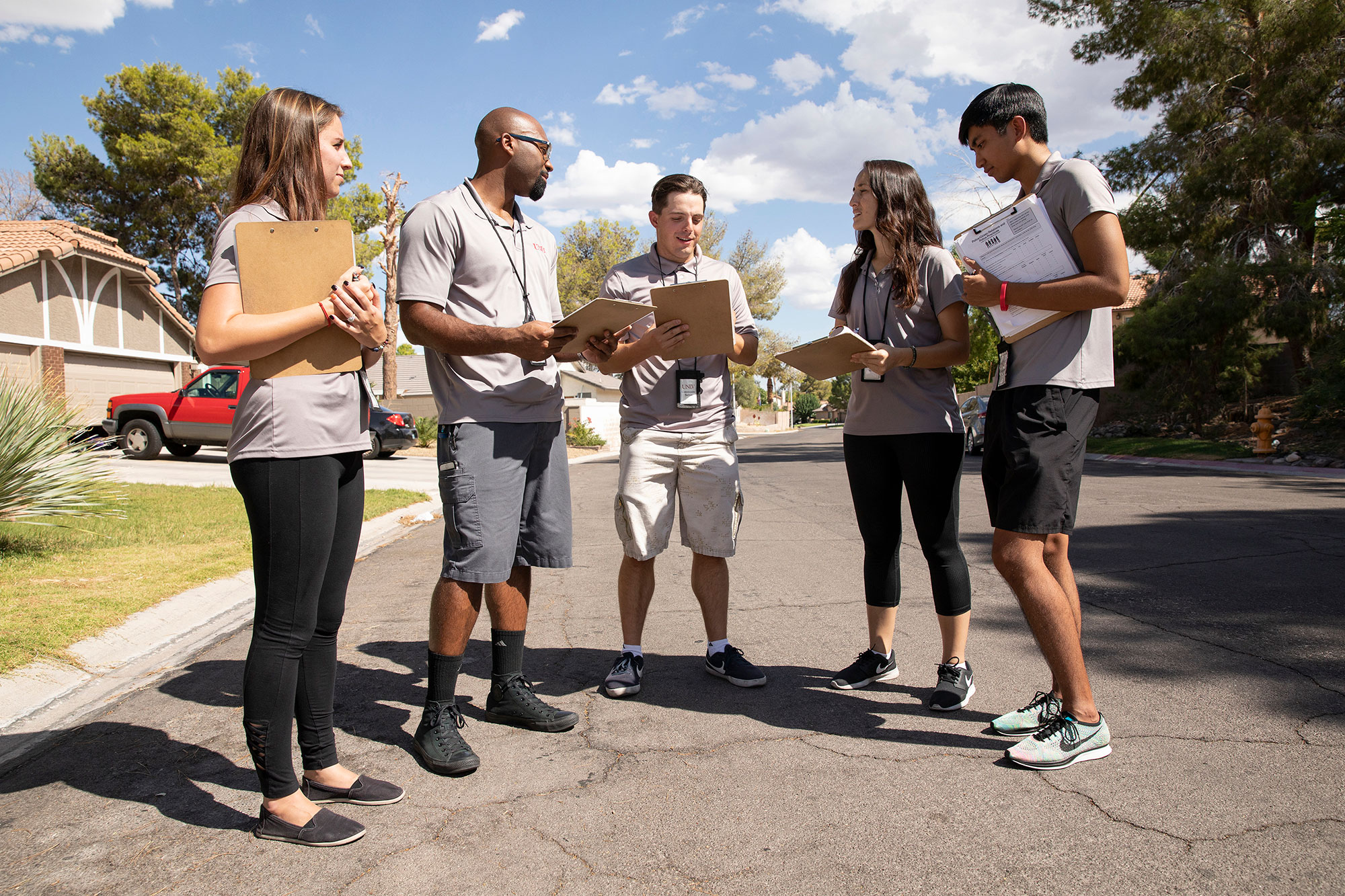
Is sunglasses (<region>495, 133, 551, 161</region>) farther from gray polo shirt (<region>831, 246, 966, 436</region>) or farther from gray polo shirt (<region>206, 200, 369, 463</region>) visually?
gray polo shirt (<region>831, 246, 966, 436</region>)

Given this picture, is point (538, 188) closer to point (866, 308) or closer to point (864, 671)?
point (866, 308)

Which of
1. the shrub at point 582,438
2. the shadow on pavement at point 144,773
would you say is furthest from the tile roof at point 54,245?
the shadow on pavement at point 144,773

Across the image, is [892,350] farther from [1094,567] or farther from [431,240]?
[1094,567]

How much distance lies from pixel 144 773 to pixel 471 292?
1970 millimetres

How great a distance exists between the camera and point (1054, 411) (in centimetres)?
281

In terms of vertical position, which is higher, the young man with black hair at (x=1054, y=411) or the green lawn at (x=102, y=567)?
the young man with black hair at (x=1054, y=411)

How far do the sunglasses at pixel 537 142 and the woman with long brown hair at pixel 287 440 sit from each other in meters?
0.69

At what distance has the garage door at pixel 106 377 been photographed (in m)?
20.4

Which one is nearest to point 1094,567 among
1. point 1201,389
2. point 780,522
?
point 780,522

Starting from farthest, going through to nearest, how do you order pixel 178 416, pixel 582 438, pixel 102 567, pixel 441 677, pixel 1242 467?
pixel 582 438, pixel 178 416, pixel 1242 467, pixel 102 567, pixel 441 677

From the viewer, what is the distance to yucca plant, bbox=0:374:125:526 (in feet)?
20.1

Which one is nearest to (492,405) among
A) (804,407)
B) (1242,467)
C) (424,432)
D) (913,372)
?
(913,372)

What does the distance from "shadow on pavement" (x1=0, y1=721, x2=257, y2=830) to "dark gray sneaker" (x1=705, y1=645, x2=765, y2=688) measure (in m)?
1.84

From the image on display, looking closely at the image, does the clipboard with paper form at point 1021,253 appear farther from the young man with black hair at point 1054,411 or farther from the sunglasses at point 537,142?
the sunglasses at point 537,142
